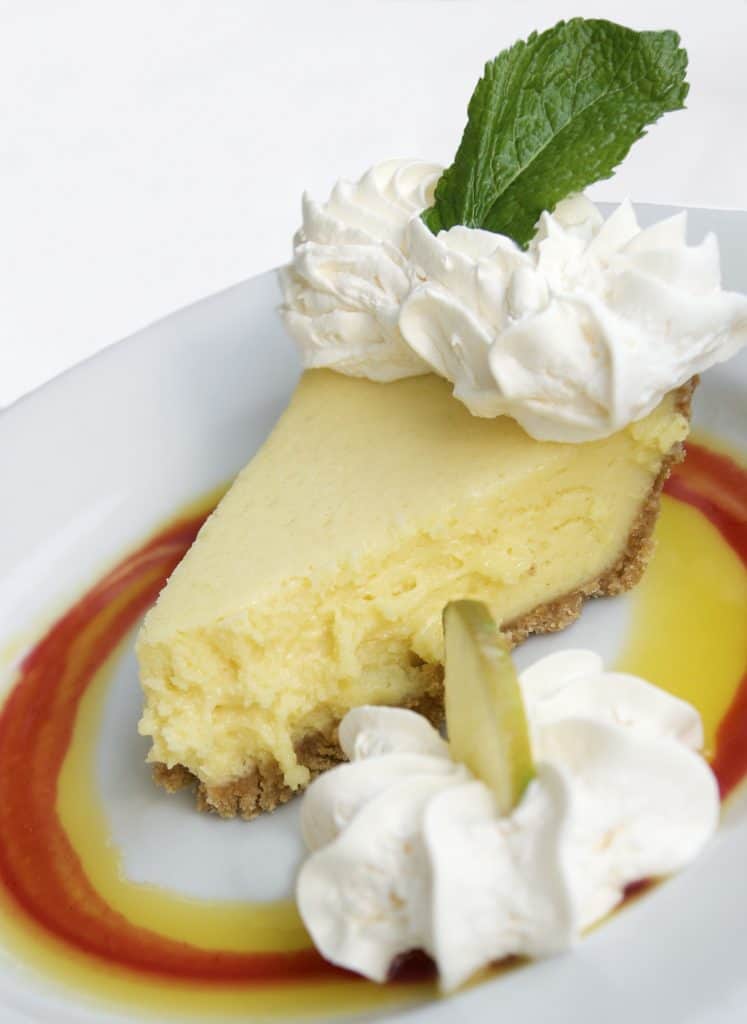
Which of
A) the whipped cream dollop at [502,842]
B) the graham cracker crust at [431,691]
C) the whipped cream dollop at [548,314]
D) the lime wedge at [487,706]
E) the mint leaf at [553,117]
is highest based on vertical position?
the mint leaf at [553,117]

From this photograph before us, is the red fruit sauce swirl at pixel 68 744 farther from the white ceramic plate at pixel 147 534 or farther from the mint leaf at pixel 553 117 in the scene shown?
the mint leaf at pixel 553 117

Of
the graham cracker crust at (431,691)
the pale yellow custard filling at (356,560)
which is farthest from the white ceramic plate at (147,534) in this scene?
the pale yellow custard filling at (356,560)

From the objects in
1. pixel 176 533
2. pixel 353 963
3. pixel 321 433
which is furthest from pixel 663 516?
pixel 353 963

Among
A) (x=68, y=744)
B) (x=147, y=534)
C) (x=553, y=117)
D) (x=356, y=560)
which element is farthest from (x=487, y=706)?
(x=147, y=534)

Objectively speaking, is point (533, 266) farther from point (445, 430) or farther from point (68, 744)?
point (68, 744)

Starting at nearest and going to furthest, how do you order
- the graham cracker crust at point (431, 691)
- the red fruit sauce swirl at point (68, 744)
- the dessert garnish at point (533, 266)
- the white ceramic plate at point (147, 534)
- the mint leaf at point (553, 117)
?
1. the white ceramic plate at point (147, 534)
2. the red fruit sauce swirl at point (68, 744)
3. the dessert garnish at point (533, 266)
4. the graham cracker crust at point (431, 691)
5. the mint leaf at point (553, 117)

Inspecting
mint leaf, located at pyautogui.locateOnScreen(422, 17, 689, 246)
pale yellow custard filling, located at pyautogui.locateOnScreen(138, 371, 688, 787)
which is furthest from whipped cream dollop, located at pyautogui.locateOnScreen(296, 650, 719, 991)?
mint leaf, located at pyautogui.locateOnScreen(422, 17, 689, 246)

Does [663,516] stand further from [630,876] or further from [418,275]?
[630,876]
